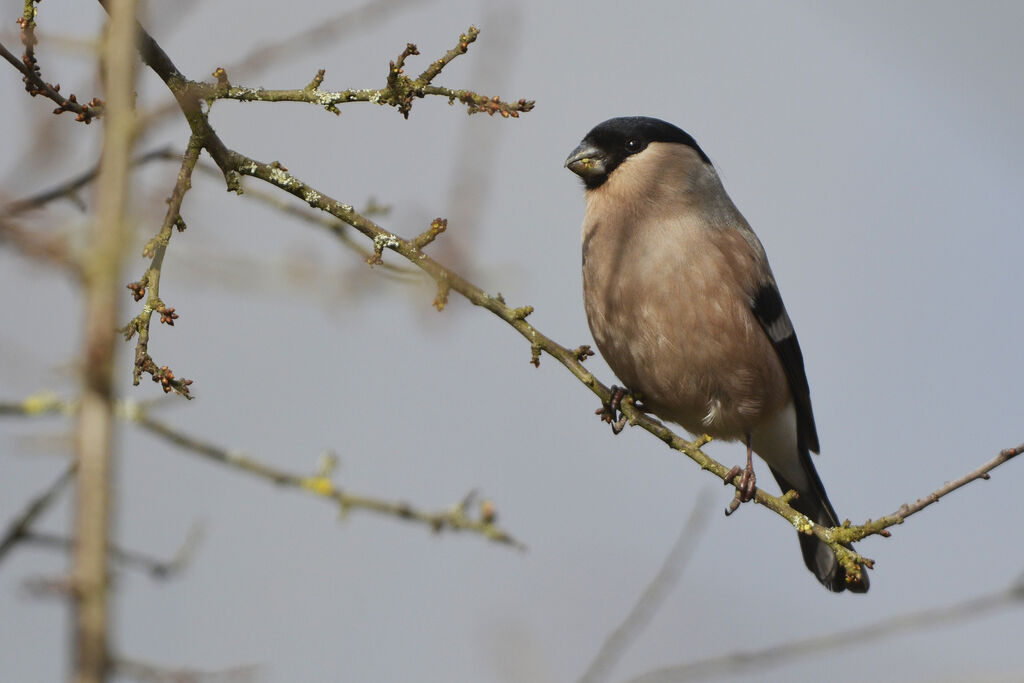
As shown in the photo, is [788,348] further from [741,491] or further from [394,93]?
[394,93]

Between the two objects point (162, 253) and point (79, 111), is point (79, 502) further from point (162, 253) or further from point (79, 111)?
point (79, 111)

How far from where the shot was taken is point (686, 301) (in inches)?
189

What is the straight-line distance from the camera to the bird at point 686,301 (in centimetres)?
478

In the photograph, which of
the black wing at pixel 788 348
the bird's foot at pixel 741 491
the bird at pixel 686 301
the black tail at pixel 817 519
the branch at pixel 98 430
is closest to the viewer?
the branch at pixel 98 430

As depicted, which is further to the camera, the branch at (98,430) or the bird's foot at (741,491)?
the bird's foot at (741,491)

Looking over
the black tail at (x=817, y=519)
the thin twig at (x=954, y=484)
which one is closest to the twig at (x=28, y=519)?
the thin twig at (x=954, y=484)

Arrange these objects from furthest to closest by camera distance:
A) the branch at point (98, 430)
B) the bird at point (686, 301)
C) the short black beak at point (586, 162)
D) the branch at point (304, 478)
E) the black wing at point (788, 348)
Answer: the short black beak at point (586, 162) → the black wing at point (788, 348) → the bird at point (686, 301) → the branch at point (304, 478) → the branch at point (98, 430)

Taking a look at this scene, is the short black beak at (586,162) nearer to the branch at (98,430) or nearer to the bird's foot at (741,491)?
the bird's foot at (741,491)

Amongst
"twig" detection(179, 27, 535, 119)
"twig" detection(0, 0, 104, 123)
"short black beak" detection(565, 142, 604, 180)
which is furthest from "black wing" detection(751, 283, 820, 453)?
"twig" detection(0, 0, 104, 123)

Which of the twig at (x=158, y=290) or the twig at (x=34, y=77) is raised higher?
the twig at (x=34, y=77)

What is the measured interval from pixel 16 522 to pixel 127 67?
1559 millimetres

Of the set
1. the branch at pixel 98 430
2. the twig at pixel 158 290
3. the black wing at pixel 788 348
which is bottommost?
the branch at pixel 98 430

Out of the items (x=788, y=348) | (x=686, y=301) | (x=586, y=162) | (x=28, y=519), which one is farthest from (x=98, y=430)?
(x=788, y=348)

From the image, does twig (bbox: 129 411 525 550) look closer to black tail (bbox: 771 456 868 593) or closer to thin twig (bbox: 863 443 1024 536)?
thin twig (bbox: 863 443 1024 536)
